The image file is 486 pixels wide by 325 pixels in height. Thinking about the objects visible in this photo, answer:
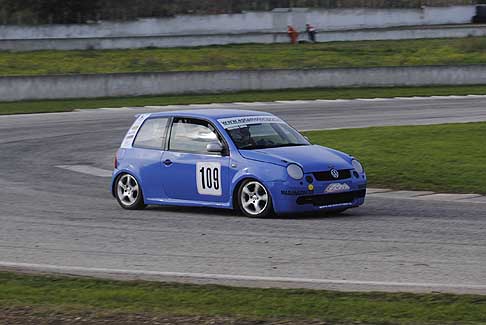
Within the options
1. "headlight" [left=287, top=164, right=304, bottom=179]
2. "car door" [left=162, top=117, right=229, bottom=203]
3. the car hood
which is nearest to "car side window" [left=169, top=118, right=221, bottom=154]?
"car door" [left=162, top=117, right=229, bottom=203]

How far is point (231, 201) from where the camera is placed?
13.9m

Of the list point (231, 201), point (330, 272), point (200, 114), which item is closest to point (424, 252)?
point (330, 272)

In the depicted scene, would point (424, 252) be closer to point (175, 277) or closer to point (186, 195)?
point (175, 277)

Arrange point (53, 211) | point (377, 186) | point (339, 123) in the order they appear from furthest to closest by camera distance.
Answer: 1. point (339, 123)
2. point (377, 186)
3. point (53, 211)

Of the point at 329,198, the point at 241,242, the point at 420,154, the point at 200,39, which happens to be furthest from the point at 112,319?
the point at 200,39

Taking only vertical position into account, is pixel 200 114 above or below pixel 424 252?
above

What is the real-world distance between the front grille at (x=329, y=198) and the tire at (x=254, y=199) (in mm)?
415

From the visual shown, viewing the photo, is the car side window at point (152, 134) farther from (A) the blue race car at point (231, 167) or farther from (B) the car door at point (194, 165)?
(B) the car door at point (194, 165)

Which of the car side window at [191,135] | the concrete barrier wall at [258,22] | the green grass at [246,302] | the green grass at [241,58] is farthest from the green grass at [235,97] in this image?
the green grass at [246,302]

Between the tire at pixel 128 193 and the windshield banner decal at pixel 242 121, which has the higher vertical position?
the windshield banner decal at pixel 242 121

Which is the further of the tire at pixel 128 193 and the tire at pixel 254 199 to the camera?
the tire at pixel 128 193

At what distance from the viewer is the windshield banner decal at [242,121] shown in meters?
14.4

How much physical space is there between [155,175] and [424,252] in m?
4.93

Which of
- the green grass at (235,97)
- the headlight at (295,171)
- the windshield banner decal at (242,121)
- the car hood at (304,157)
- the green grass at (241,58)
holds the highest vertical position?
the windshield banner decal at (242,121)
